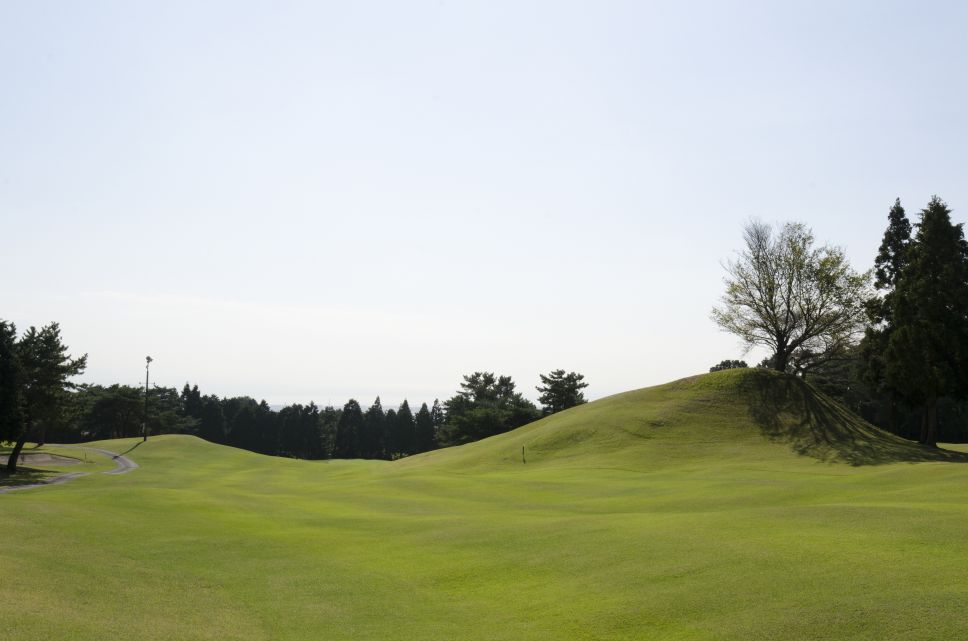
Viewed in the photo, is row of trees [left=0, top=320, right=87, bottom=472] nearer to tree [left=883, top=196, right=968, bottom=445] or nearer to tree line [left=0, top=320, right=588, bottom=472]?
tree line [left=0, top=320, right=588, bottom=472]

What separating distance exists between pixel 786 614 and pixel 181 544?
19.7m

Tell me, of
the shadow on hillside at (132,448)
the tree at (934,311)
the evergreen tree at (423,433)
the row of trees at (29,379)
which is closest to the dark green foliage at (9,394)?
the row of trees at (29,379)

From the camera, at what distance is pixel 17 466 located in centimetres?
7138

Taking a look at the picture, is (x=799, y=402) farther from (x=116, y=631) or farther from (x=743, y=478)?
(x=116, y=631)

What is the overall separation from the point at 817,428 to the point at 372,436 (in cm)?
11879

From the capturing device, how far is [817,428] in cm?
6041

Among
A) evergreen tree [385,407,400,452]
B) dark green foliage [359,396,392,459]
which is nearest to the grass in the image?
dark green foliage [359,396,392,459]

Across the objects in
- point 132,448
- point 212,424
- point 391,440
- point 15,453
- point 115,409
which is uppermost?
point 115,409

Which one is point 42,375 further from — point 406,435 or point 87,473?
point 406,435

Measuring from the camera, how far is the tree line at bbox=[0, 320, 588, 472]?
235 ft


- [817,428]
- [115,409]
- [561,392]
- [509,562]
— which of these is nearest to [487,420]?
[561,392]

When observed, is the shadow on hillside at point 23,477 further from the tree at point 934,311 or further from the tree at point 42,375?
the tree at point 934,311

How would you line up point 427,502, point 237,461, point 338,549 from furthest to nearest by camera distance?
1. point 237,461
2. point 427,502
3. point 338,549

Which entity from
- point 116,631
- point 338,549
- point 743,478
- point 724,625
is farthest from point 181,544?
point 743,478
